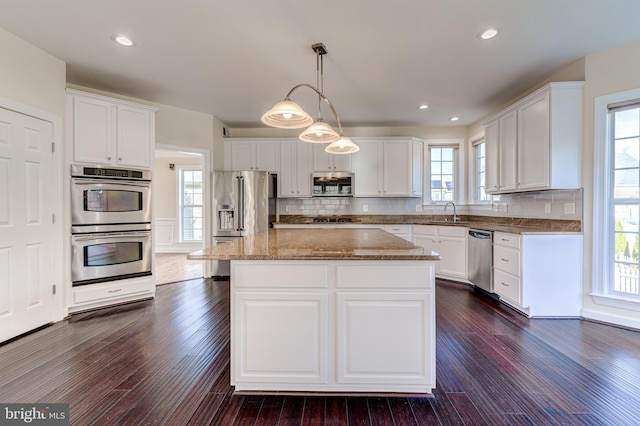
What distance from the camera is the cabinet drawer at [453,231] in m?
4.28

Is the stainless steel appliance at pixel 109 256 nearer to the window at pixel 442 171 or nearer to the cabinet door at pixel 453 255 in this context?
the cabinet door at pixel 453 255

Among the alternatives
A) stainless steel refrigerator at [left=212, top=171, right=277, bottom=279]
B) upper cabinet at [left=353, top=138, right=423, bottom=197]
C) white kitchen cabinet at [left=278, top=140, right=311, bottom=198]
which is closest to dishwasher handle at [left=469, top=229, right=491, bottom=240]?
upper cabinet at [left=353, top=138, right=423, bottom=197]

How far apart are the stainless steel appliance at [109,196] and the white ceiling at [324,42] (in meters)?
1.12

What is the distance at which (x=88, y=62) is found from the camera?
3.02 meters

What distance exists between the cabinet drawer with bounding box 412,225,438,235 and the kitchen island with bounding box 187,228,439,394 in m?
3.06

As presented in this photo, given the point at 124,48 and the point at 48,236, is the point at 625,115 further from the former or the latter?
the point at 48,236

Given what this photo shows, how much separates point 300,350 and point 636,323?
317 cm

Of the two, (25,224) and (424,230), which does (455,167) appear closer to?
(424,230)

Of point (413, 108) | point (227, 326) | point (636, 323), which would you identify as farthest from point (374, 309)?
point (413, 108)

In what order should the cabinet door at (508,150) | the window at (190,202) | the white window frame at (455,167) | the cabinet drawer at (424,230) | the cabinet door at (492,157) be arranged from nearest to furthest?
1. the cabinet door at (508,150)
2. the cabinet door at (492,157)
3. the cabinet drawer at (424,230)
4. the white window frame at (455,167)
5. the window at (190,202)

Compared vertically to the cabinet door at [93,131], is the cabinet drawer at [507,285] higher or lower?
lower

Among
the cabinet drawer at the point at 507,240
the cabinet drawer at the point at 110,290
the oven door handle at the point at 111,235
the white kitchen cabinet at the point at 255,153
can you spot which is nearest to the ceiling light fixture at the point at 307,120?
the cabinet drawer at the point at 507,240

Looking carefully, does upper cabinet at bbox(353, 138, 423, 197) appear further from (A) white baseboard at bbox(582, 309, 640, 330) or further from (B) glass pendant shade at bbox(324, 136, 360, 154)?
(A) white baseboard at bbox(582, 309, 640, 330)

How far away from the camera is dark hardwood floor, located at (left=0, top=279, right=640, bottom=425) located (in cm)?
162
